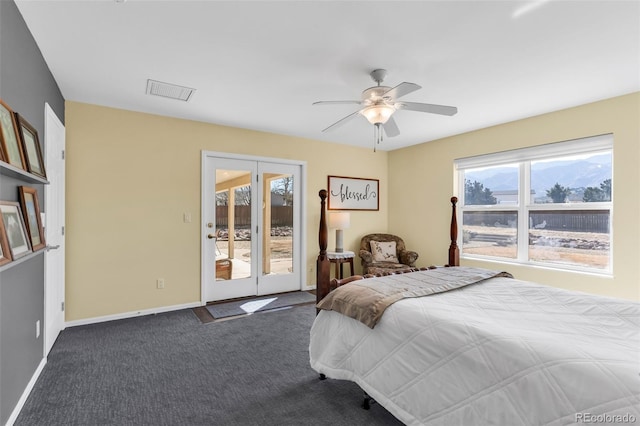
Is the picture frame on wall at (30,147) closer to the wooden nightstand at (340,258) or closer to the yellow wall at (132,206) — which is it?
the yellow wall at (132,206)

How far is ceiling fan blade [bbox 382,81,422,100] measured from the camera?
2137 millimetres

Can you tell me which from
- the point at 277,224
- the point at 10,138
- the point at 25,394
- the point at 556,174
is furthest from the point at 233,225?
the point at 556,174

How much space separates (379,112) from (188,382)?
8.53ft

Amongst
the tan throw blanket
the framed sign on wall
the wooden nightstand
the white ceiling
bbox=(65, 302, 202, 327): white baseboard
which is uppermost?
the white ceiling

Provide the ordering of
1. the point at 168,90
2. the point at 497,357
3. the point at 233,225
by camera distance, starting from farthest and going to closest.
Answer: the point at 233,225, the point at 168,90, the point at 497,357

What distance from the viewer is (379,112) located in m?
2.64

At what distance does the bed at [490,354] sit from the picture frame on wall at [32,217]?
6.03 feet

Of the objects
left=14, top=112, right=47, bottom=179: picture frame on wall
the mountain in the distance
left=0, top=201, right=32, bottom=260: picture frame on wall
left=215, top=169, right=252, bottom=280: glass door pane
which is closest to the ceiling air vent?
left=14, top=112, right=47, bottom=179: picture frame on wall

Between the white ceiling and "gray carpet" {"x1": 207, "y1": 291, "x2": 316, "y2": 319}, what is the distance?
2.44m

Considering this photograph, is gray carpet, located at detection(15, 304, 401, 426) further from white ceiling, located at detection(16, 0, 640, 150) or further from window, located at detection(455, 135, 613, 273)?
window, located at detection(455, 135, 613, 273)

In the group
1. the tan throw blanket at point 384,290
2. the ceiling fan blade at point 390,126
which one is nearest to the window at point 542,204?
the tan throw blanket at point 384,290

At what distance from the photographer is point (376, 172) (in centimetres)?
570

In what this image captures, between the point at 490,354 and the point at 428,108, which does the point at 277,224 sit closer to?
the point at 428,108

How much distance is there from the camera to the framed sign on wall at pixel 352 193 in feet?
17.0
